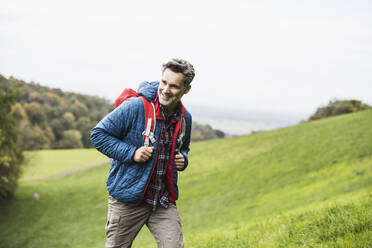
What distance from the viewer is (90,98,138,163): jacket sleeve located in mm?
3191

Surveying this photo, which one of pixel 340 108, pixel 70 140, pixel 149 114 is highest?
pixel 340 108

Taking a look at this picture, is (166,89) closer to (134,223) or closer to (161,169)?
(161,169)

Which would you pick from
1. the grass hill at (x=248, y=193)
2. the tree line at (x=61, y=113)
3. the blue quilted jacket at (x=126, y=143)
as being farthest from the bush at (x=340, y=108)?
the blue quilted jacket at (x=126, y=143)

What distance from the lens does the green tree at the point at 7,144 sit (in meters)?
22.8

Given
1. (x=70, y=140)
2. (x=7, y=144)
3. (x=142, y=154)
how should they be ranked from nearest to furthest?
(x=142, y=154)
(x=7, y=144)
(x=70, y=140)

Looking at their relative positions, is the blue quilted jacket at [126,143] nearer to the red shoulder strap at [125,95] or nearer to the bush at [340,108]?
the red shoulder strap at [125,95]

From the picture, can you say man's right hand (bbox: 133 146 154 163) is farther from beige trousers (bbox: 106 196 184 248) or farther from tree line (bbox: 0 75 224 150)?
tree line (bbox: 0 75 224 150)

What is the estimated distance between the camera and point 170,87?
3.31m

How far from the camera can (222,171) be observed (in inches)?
1107

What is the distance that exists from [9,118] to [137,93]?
2351cm

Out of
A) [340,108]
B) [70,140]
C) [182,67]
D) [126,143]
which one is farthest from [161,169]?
[70,140]

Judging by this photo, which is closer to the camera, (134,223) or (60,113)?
(134,223)

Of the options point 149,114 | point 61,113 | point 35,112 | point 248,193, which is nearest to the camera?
point 149,114

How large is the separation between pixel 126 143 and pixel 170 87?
2.42 feet
